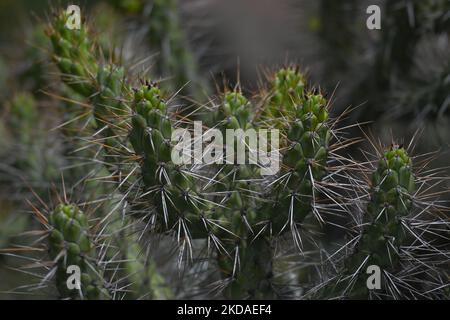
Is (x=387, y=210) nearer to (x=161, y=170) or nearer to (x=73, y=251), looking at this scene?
(x=161, y=170)

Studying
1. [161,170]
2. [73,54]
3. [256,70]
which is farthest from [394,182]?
[256,70]

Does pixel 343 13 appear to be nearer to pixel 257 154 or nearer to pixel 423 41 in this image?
pixel 423 41

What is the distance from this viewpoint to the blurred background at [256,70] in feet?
13.3

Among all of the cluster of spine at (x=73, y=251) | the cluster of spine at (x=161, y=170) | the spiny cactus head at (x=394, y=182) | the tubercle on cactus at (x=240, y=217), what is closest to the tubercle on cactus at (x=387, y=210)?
the spiny cactus head at (x=394, y=182)

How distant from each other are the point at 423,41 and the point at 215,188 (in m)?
1.81

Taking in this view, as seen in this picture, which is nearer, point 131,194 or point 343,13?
point 131,194

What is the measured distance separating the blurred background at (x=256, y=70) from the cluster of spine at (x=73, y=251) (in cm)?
84

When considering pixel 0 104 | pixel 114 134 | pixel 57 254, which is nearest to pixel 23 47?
pixel 0 104

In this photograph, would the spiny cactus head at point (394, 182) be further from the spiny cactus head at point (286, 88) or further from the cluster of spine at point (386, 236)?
the spiny cactus head at point (286, 88)

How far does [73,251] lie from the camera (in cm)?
304

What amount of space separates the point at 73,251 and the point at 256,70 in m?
2.01

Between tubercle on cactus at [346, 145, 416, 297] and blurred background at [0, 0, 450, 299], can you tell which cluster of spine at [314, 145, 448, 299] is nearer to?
tubercle on cactus at [346, 145, 416, 297]

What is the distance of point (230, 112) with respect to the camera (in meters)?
3.01

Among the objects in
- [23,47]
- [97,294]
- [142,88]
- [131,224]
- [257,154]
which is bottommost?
[97,294]
